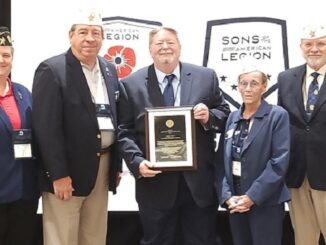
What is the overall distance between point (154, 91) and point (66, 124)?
47cm

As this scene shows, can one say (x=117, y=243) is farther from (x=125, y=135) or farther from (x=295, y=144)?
(x=295, y=144)

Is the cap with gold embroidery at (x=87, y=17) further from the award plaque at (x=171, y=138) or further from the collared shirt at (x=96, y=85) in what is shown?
the award plaque at (x=171, y=138)

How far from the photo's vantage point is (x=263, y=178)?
92.6 inches

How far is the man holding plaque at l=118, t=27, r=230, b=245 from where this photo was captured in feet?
8.30

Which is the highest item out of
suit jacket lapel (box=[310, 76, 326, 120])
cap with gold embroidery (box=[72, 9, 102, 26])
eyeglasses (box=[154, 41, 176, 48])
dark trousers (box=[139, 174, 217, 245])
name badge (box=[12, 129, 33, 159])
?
cap with gold embroidery (box=[72, 9, 102, 26])

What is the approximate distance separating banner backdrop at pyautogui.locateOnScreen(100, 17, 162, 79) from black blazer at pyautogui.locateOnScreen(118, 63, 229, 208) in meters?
0.78

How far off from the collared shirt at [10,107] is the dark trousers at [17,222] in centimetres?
39

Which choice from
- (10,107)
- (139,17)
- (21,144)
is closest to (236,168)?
(21,144)

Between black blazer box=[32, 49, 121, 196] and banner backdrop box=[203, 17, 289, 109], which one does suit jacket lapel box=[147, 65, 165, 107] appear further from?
banner backdrop box=[203, 17, 289, 109]

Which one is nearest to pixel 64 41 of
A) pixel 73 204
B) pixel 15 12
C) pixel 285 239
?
pixel 15 12

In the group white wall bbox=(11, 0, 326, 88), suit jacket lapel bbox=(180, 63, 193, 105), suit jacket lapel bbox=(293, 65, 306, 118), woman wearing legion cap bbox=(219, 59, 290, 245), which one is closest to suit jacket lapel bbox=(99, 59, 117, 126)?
suit jacket lapel bbox=(180, 63, 193, 105)

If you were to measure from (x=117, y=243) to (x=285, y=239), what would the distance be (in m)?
1.17

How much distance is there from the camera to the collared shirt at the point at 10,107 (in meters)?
2.50

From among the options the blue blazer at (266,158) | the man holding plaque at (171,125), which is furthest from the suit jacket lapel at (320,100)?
the man holding plaque at (171,125)
